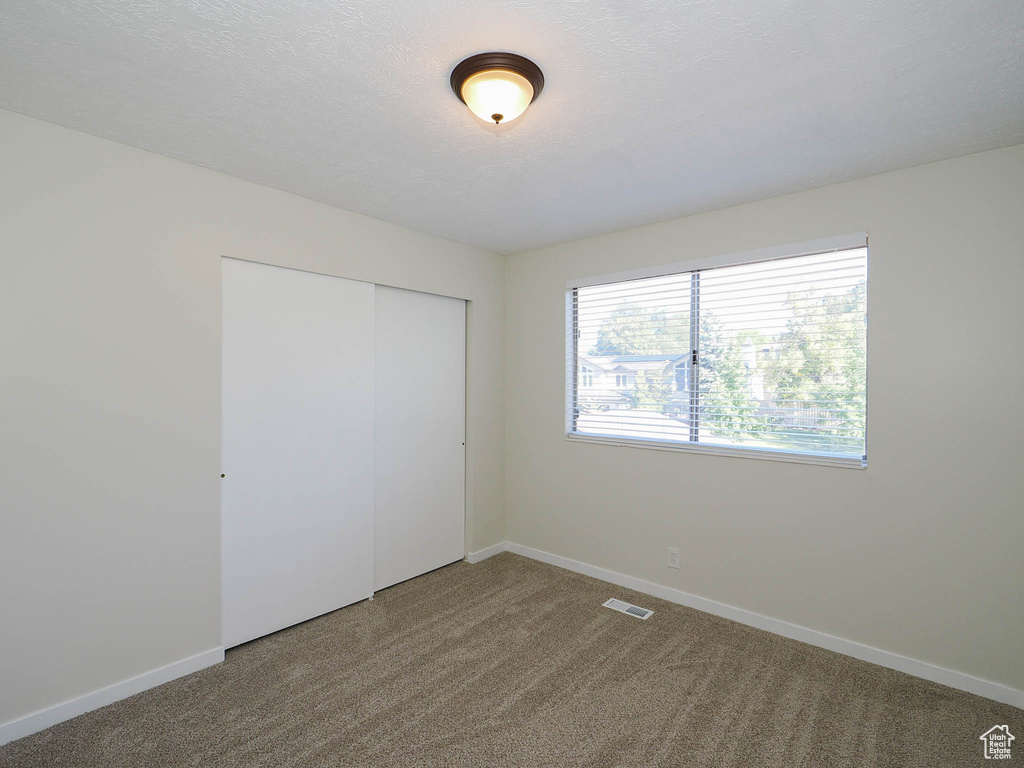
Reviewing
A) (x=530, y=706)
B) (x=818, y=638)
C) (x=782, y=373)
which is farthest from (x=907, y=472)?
(x=530, y=706)

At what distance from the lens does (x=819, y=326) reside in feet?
9.75

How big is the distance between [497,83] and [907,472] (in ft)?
9.06

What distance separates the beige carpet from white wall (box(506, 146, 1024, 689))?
0.33m

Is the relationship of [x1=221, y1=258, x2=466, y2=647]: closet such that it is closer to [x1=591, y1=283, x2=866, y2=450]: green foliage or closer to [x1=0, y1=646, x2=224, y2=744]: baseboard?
[x1=0, y1=646, x2=224, y2=744]: baseboard

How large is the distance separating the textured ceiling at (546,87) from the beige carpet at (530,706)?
263cm

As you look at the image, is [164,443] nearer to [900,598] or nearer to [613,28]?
[613,28]

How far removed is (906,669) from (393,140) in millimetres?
3707

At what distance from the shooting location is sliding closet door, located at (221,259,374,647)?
9.50 feet

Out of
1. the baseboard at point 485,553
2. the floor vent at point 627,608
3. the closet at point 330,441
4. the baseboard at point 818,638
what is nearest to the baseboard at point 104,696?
the closet at point 330,441

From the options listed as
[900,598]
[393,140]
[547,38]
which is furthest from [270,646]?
[900,598]

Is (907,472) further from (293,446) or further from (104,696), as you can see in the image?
(104,696)

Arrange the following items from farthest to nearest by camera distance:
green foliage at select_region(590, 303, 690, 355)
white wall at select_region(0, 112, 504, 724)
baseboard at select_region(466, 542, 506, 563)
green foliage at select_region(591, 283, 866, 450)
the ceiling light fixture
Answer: baseboard at select_region(466, 542, 506, 563) < green foliage at select_region(590, 303, 690, 355) < green foliage at select_region(591, 283, 866, 450) < white wall at select_region(0, 112, 504, 724) < the ceiling light fixture

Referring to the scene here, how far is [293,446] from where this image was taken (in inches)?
124

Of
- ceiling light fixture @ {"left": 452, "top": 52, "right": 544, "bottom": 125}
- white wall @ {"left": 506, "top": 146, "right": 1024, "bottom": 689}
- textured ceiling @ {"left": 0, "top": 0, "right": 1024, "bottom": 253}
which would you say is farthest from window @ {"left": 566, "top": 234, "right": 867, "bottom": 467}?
ceiling light fixture @ {"left": 452, "top": 52, "right": 544, "bottom": 125}
